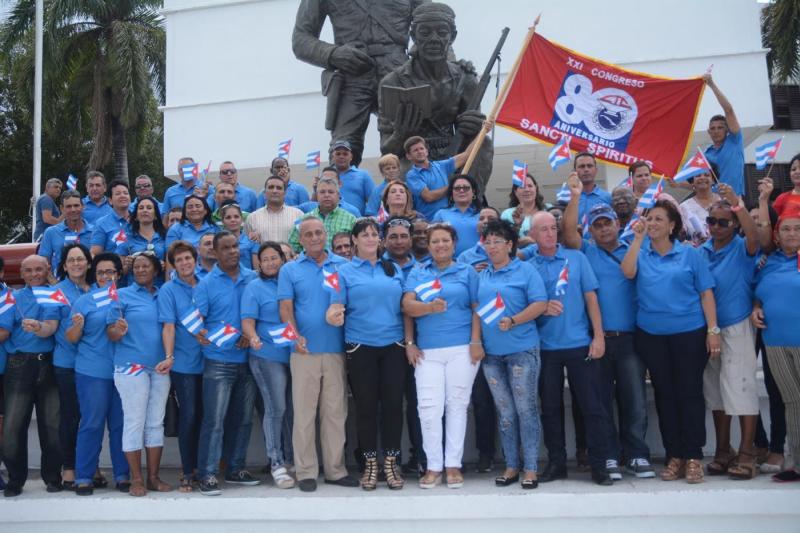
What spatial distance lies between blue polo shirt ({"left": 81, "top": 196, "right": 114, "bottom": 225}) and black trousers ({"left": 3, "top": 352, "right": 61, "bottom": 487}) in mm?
2509

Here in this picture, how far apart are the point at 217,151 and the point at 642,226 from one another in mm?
13994

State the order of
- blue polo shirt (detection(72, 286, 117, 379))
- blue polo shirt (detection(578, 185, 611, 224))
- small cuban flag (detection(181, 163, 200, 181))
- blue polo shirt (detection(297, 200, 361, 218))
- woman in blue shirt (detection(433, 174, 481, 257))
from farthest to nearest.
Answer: small cuban flag (detection(181, 163, 200, 181))
blue polo shirt (detection(297, 200, 361, 218))
blue polo shirt (detection(578, 185, 611, 224))
woman in blue shirt (detection(433, 174, 481, 257))
blue polo shirt (detection(72, 286, 117, 379))

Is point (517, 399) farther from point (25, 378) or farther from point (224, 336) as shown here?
point (25, 378)

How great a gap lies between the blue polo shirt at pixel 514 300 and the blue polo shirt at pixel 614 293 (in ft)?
1.72

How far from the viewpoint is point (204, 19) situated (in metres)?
17.8

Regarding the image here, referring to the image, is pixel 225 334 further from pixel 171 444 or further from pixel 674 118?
pixel 674 118

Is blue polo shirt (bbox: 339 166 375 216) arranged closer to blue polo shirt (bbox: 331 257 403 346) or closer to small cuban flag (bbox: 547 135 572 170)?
small cuban flag (bbox: 547 135 572 170)

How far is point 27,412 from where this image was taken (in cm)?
568

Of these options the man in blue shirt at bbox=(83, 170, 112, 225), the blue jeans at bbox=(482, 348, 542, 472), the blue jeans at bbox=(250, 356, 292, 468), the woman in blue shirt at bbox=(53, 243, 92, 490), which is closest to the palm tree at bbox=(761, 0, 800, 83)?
the man in blue shirt at bbox=(83, 170, 112, 225)

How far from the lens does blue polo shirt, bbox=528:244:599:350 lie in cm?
522

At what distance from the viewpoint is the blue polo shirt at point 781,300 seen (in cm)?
500

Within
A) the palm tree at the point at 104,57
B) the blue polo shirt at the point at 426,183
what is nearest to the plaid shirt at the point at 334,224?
the blue polo shirt at the point at 426,183

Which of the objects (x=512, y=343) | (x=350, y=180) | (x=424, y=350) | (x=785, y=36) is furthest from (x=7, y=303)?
(x=785, y=36)

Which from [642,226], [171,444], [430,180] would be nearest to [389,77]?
[430,180]
